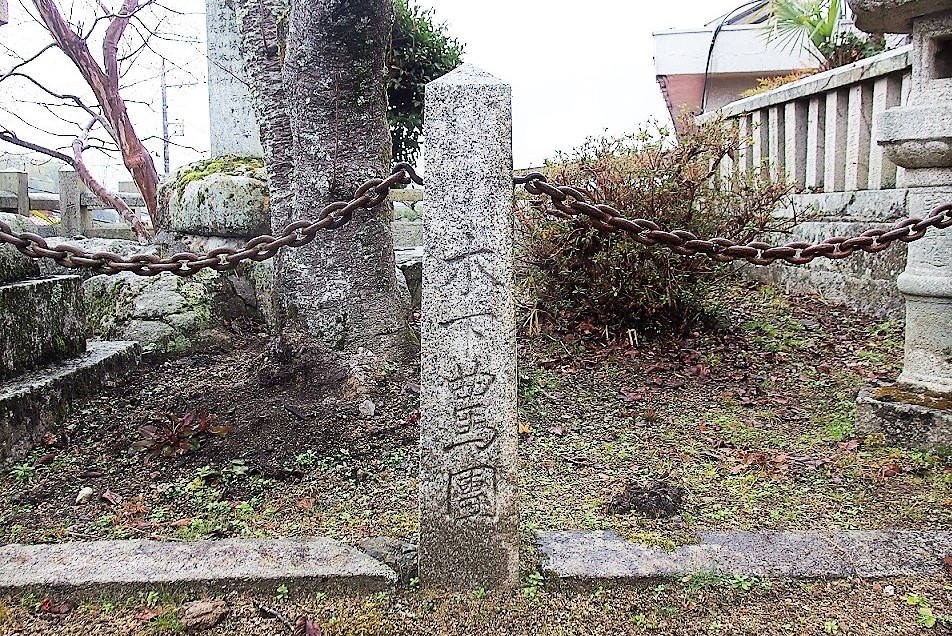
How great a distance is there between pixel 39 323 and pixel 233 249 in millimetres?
1780

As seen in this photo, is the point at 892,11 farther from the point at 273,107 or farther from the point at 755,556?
the point at 273,107

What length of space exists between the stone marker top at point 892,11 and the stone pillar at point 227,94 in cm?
544

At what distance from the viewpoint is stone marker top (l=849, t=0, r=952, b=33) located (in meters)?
3.26

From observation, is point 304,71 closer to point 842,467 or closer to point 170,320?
point 170,320

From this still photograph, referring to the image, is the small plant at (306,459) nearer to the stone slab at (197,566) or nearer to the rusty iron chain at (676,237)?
the stone slab at (197,566)

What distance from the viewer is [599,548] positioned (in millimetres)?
2492

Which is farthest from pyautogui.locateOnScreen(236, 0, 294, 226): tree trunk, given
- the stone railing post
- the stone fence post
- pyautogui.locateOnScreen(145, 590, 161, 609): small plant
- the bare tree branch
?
the stone railing post

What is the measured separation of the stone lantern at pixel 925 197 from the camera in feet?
10.9

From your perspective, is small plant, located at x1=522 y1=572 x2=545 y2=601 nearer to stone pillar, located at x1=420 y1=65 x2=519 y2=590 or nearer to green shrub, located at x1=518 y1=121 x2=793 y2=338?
stone pillar, located at x1=420 y1=65 x2=519 y2=590

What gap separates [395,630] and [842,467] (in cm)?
219

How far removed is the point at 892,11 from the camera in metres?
3.36

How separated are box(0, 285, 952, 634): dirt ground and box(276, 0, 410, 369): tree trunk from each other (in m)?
0.30

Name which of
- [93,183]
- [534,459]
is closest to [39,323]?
[534,459]

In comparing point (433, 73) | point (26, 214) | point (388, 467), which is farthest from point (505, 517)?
point (26, 214)
